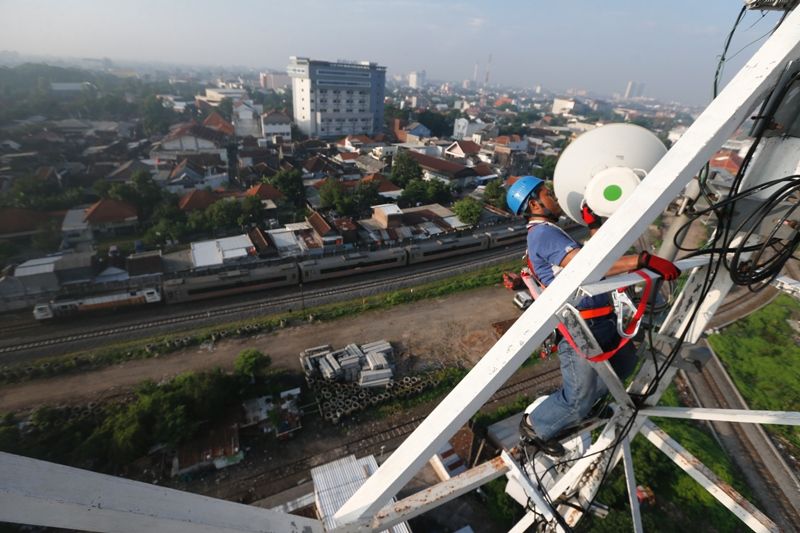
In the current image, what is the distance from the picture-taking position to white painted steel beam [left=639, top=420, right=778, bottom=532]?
3160mm

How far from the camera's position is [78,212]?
2253 cm

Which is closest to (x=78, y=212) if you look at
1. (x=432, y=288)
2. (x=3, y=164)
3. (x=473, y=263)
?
(x=3, y=164)

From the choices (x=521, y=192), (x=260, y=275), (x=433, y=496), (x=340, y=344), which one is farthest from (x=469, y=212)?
(x=433, y=496)

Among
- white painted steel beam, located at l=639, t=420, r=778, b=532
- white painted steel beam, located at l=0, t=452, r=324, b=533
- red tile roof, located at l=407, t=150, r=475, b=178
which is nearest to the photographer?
white painted steel beam, located at l=0, t=452, r=324, b=533

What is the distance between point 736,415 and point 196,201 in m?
26.9

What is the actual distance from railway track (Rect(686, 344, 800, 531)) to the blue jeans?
7040 mm

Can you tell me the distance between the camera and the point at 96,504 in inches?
54.8

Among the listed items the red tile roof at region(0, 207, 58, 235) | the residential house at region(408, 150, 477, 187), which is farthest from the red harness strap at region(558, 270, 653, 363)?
the residential house at region(408, 150, 477, 187)

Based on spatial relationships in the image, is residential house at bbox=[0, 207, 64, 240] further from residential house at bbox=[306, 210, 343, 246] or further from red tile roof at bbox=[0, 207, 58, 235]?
residential house at bbox=[306, 210, 343, 246]

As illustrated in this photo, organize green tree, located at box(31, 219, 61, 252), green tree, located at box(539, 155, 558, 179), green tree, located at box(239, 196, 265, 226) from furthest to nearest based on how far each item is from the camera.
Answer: green tree, located at box(539, 155, 558, 179) → green tree, located at box(239, 196, 265, 226) → green tree, located at box(31, 219, 61, 252)

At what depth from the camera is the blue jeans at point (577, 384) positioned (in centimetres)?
285

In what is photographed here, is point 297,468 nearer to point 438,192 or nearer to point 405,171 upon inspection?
point 438,192

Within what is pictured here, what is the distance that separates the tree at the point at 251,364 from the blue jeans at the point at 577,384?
32.3 ft

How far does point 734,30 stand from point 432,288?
15.6 metres
